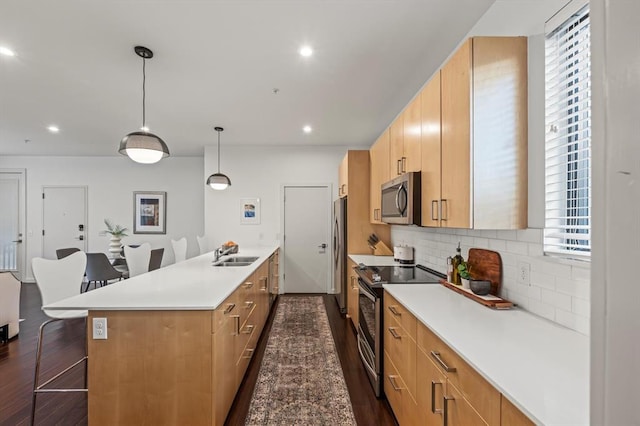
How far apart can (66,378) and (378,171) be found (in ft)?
11.4

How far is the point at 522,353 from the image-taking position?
1.10 m

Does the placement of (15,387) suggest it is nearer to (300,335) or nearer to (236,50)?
(300,335)

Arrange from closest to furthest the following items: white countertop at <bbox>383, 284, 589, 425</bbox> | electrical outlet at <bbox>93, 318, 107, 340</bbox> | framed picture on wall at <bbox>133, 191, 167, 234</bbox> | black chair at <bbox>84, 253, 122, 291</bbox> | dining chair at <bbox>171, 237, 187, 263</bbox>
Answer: white countertop at <bbox>383, 284, 589, 425</bbox>, electrical outlet at <bbox>93, 318, 107, 340</bbox>, black chair at <bbox>84, 253, 122, 291</bbox>, dining chair at <bbox>171, 237, 187, 263</bbox>, framed picture on wall at <bbox>133, 191, 167, 234</bbox>

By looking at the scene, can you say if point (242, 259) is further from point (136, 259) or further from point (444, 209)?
point (444, 209)

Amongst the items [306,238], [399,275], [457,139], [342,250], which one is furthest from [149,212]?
[457,139]

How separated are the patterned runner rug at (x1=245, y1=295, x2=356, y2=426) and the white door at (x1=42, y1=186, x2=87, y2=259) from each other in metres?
5.14

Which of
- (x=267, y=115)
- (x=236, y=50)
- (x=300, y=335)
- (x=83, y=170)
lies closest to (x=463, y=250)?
(x=300, y=335)

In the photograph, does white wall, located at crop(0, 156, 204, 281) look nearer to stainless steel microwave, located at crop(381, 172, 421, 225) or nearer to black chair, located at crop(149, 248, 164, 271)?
black chair, located at crop(149, 248, 164, 271)

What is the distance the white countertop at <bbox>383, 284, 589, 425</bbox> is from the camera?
0.82m

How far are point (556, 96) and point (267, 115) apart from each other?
10.1ft

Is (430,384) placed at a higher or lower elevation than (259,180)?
lower

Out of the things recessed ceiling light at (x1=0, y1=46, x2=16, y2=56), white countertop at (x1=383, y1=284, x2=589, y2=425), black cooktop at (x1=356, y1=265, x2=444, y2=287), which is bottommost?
black cooktop at (x1=356, y1=265, x2=444, y2=287)


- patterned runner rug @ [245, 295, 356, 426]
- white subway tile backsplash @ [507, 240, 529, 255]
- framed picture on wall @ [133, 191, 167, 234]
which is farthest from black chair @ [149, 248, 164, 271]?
white subway tile backsplash @ [507, 240, 529, 255]

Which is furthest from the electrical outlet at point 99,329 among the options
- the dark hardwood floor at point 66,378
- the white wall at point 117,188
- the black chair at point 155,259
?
the white wall at point 117,188
